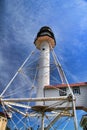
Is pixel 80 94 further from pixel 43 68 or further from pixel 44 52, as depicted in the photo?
pixel 44 52

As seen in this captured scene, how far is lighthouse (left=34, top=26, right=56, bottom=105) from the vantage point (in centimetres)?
2675

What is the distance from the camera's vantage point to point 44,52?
29.6m

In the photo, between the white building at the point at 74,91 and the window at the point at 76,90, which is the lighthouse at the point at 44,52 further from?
the window at the point at 76,90

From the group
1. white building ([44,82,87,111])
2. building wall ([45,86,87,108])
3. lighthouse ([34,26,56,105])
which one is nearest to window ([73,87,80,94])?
white building ([44,82,87,111])

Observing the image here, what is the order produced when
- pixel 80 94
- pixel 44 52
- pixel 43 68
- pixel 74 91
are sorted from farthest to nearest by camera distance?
pixel 44 52 < pixel 43 68 < pixel 74 91 < pixel 80 94

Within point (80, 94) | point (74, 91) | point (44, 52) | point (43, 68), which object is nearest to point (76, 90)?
point (74, 91)

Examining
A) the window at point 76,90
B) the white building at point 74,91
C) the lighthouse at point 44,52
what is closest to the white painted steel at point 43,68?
the lighthouse at point 44,52

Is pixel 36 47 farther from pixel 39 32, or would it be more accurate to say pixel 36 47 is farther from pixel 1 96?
pixel 1 96

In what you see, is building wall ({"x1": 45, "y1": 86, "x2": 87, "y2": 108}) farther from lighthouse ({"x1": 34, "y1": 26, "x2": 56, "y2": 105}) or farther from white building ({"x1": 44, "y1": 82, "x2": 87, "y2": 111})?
lighthouse ({"x1": 34, "y1": 26, "x2": 56, "y2": 105})

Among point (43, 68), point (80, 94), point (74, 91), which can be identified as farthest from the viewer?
point (43, 68)

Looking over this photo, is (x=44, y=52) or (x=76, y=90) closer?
(x=76, y=90)

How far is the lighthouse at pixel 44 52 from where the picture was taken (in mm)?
26750

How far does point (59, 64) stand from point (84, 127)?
63.5ft

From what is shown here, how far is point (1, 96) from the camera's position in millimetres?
21656
